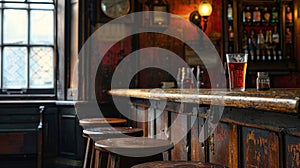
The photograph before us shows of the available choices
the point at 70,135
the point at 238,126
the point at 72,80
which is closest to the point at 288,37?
the point at 72,80

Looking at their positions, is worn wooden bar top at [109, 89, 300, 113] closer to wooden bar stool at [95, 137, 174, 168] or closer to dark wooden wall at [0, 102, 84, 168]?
wooden bar stool at [95, 137, 174, 168]

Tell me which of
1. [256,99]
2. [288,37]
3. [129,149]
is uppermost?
[288,37]

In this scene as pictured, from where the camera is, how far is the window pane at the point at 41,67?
17.0 ft

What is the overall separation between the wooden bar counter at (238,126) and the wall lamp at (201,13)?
91.5 inches

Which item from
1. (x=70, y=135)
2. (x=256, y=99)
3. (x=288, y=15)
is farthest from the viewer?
(x=288, y=15)

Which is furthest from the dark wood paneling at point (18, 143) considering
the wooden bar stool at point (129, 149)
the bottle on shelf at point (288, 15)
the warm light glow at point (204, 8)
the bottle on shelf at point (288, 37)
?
the bottle on shelf at point (288, 15)

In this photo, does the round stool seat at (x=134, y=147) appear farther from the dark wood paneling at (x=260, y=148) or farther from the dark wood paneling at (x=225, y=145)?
the dark wood paneling at (x=260, y=148)

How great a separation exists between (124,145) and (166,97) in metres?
0.34

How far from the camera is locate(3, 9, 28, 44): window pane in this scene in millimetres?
5164

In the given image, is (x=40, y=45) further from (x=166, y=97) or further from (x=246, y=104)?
(x=246, y=104)

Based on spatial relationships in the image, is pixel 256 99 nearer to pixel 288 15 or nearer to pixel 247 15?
pixel 247 15

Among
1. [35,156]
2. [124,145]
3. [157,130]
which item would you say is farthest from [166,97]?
[35,156]

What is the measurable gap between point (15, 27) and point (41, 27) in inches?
12.8

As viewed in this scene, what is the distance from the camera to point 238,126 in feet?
5.89
